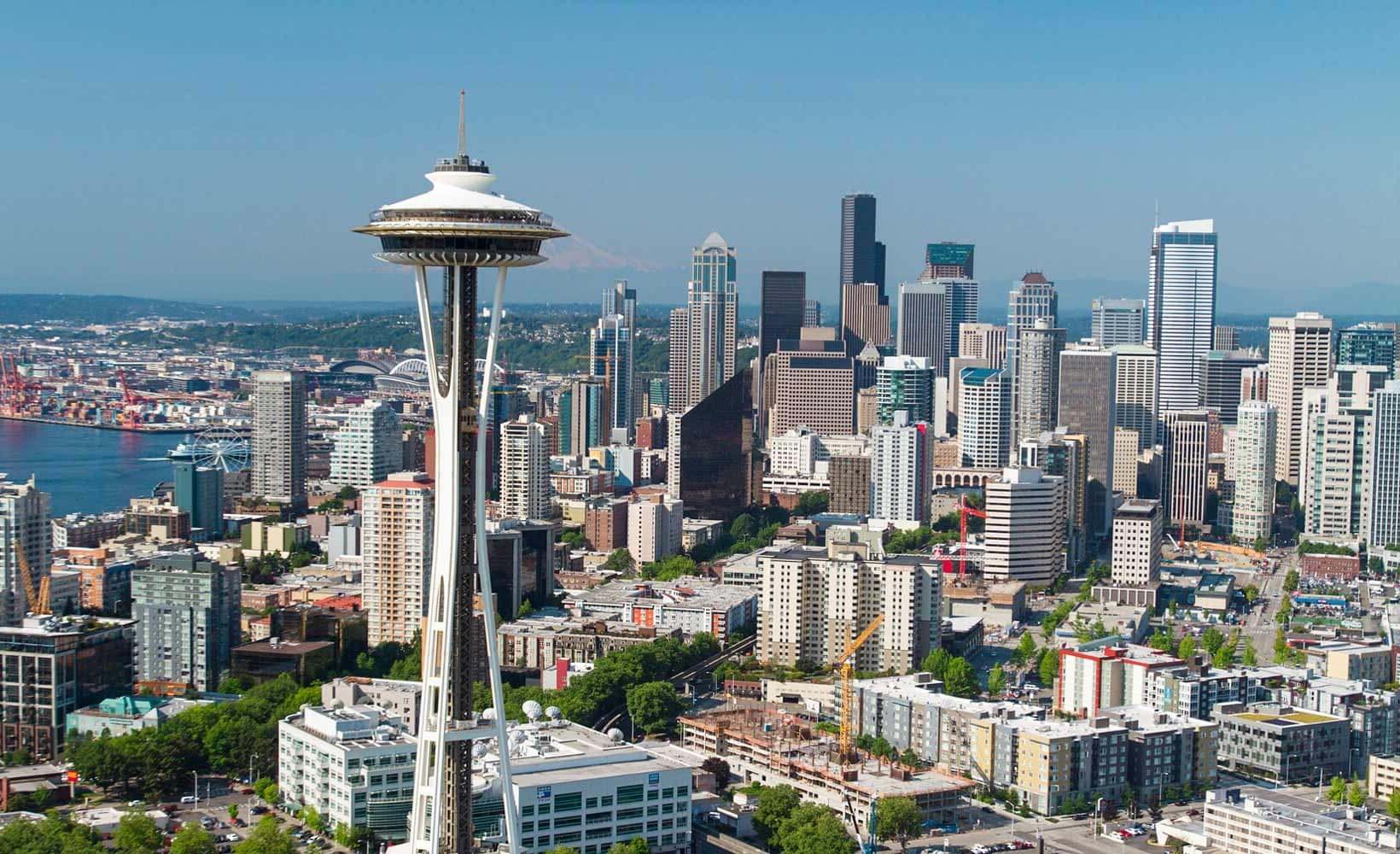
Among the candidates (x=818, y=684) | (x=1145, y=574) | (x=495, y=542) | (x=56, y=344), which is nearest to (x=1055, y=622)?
(x=1145, y=574)

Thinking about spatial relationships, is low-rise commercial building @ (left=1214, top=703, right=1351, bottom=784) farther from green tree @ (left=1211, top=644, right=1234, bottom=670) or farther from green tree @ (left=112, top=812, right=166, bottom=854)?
green tree @ (left=112, top=812, right=166, bottom=854)

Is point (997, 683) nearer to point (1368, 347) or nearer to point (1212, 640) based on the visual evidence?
point (1212, 640)

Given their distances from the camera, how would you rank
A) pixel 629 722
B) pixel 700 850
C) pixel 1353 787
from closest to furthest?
pixel 700 850 → pixel 1353 787 → pixel 629 722

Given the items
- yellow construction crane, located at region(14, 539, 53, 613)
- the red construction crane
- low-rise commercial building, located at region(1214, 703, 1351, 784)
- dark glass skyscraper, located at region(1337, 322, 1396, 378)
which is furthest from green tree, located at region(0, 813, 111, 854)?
dark glass skyscraper, located at region(1337, 322, 1396, 378)

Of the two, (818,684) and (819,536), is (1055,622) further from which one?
(819,536)

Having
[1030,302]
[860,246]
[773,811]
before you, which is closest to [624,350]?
[1030,302]
